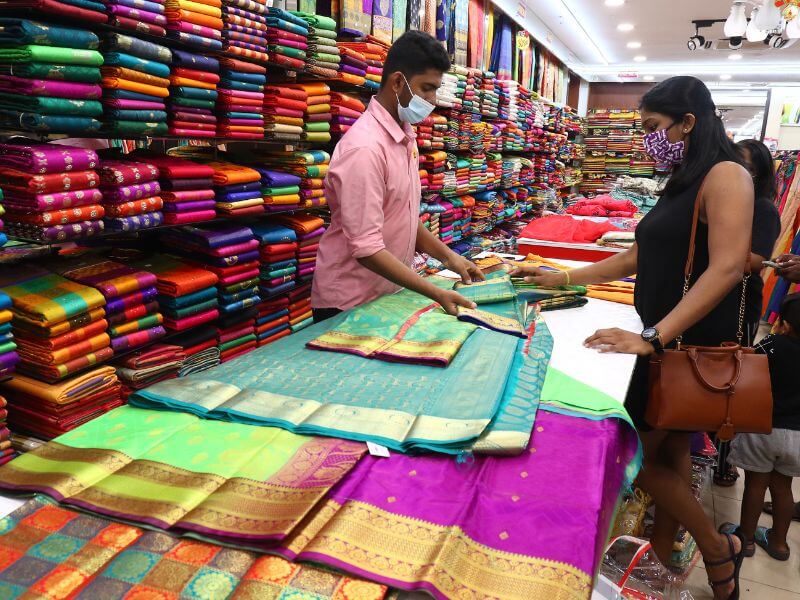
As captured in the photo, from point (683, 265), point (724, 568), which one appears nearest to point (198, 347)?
point (683, 265)

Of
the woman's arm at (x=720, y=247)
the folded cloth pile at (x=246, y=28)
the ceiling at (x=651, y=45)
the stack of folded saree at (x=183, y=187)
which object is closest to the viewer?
the woman's arm at (x=720, y=247)

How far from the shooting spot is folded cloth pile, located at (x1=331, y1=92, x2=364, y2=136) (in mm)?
3466

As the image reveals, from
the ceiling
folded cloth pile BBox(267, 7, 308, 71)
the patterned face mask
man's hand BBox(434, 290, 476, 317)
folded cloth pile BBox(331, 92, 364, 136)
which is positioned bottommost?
man's hand BBox(434, 290, 476, 317)

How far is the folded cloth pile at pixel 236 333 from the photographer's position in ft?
9.46

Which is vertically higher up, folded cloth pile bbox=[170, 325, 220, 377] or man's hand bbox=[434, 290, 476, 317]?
man's hand bbox=[434, 290, 476, 317]

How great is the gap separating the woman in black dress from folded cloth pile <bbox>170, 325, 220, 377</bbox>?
1.74 m

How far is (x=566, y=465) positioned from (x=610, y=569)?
0.86 m

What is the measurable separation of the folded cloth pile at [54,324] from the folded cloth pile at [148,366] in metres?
0.21

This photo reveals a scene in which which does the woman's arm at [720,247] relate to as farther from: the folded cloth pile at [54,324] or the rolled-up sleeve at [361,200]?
the folded cloth pile at [54,324]

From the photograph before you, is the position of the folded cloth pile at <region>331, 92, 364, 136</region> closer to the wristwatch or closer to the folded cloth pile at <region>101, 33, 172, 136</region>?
the folded cloth pile at <region>101, 33, 172, 136</region>

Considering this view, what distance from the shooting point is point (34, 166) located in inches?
71.8

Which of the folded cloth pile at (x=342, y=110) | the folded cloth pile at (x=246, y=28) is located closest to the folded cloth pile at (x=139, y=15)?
the folded cloth pile at (x=246, y=28)

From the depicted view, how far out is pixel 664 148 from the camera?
1951 mm

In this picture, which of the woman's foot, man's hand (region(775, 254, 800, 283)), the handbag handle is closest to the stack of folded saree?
the handbag handle
